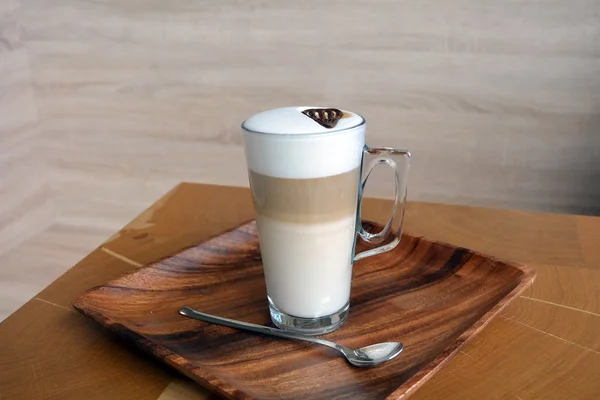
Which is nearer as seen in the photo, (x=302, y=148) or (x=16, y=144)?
(x=302, y=148)

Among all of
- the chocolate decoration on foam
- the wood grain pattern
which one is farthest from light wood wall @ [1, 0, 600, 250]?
the chocolate decoration on foam

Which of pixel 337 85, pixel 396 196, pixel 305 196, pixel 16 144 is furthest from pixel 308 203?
pixel 16 144

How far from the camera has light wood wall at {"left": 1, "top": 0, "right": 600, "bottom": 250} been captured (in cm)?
123

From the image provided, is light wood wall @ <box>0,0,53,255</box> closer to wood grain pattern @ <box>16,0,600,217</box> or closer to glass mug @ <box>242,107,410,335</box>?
wood grain pattern @ <box>16,0,600,217</box>

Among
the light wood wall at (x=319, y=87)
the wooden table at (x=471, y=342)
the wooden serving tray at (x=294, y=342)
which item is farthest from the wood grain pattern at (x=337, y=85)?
the wooden serving tray at (x=294, y=342)

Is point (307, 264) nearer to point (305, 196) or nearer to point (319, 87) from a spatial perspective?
point (305, 196)

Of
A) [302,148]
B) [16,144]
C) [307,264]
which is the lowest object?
[16,144]

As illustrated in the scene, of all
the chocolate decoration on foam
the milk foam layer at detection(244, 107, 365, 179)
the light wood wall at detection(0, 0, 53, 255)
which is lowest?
the light wood wall at detection(0, 0, 53, 255)

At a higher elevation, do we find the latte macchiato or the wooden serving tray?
the latte macchiato

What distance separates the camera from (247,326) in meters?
0.59

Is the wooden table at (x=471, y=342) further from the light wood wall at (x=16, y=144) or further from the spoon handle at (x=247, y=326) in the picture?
the light wood wall at (x=16, y=144)

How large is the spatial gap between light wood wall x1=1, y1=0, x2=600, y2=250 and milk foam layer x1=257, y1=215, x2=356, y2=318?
0.78 meters

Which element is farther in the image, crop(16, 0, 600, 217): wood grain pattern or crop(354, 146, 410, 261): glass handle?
crop(16, 0, 600, 217): wood grain pattern

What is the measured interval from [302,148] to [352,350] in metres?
0.18
